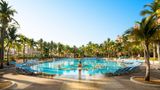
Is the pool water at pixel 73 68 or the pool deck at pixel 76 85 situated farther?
the pool water at pixel 73 68

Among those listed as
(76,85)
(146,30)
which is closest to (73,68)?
(146,30)

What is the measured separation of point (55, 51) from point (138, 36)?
380ft

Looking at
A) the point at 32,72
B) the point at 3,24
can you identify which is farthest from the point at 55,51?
the point at 32,72

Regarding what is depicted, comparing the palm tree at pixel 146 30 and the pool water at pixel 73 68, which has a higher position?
the palm tree at pixel 146 30

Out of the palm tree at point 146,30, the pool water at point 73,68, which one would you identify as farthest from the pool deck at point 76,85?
the pool water at point 73,68

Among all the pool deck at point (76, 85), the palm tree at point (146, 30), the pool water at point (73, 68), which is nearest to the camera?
the pool deck at point (76, 85)

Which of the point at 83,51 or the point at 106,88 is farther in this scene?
the point at 83,51

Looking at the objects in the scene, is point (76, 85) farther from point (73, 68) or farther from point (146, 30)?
point (73, 68)

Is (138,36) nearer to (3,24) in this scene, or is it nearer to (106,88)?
(106,88)

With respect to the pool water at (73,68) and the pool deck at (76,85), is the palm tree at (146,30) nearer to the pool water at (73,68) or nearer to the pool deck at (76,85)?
the pool deck at (76,85)

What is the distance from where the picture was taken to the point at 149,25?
62.6ft

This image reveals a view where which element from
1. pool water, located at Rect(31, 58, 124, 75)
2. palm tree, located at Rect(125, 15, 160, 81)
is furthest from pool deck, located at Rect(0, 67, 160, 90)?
pool water, located at Rect(31, 58, 124, 75)

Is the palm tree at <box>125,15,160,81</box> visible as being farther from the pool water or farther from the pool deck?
the pool water

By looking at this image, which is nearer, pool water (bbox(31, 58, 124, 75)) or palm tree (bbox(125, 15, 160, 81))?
palm tree (bbox(125, 15, 160, 81))
